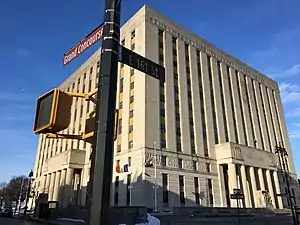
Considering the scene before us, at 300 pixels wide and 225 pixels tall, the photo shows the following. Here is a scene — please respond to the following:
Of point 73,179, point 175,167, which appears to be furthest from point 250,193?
point 73,179

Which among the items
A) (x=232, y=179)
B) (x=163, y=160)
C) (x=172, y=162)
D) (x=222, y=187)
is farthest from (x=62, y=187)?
(x=232, y=179)

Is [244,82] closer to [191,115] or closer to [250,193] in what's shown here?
[191,115]

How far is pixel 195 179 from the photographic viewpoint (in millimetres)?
48125

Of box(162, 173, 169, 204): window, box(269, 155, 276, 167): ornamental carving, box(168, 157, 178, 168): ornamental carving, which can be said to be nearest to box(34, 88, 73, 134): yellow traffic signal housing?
box(162, 173, 169, 204): window

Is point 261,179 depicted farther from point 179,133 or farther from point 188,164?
point 179,133

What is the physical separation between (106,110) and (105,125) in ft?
0.72

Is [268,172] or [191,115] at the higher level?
[191,115]

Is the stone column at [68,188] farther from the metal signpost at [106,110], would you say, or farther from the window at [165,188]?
the metal signpost at [106,110]

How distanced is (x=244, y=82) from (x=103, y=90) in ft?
235

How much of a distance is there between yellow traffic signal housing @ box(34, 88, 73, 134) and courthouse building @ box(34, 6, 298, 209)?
36.3 meters

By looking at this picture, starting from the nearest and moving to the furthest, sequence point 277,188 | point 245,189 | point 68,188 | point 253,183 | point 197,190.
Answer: point 197,190 < point 245,189 < point 253,183 < point 68,188 < point 277,188

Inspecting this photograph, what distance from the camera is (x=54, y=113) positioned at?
133 inches

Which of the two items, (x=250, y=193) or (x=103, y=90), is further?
(x=250, y=193)

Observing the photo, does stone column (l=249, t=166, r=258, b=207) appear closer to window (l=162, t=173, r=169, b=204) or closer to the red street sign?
window (l=162, t=173, r=169, b=204)
